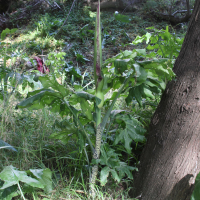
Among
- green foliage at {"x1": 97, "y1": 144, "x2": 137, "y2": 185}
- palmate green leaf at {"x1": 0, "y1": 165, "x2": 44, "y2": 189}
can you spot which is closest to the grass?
green foliage at {"x1": 97, "y1": 144, "x2": 137, "y2": 185}

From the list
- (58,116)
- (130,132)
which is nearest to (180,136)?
(130,132)

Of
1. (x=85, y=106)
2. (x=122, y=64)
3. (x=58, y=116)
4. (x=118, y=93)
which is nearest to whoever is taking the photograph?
(x=122, y=64)

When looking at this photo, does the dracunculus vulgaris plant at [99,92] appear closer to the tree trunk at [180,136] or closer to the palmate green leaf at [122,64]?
the palmate green leaf at [122,64]

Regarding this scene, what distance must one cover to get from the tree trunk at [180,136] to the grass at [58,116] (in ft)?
0.98

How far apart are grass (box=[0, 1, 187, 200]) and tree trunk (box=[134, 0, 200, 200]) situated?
0.30m

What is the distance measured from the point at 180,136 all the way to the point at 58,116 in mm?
1648

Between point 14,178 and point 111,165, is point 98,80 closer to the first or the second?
point 111,165

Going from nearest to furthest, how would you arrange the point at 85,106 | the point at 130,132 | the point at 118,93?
the point at 85,106, the point at 118,93, the point at 130,132

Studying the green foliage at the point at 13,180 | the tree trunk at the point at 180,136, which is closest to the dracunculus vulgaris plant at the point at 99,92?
the tree trunk at the point at 180,136

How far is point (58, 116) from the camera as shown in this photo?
245cm

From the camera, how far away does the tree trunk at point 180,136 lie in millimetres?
1196

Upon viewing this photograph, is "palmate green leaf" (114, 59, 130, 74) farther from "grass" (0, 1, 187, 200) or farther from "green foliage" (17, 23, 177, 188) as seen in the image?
"grass" (0, 1, 187, 200)

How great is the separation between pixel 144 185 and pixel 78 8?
711 centimetres

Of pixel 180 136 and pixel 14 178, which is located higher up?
pixel 180 136
